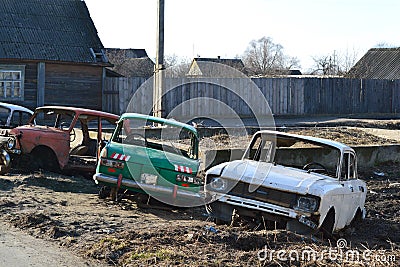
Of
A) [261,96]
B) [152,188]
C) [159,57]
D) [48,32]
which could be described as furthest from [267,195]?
[261,96]

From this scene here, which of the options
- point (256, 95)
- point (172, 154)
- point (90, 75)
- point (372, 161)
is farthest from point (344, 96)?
point (172, 154)

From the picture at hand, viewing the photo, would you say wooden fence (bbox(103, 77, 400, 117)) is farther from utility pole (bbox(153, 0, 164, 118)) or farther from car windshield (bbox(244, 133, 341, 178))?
car windshield (bbox(244, 133, 341, 178))

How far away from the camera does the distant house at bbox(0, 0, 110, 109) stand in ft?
102

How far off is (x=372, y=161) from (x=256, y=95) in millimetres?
20923

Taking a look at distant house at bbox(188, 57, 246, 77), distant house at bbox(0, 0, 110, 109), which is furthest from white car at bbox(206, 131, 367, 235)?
distant house at bbox(188, 57, 246, 77)

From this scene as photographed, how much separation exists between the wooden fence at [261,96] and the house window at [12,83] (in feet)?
14.2

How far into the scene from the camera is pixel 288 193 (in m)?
8.94

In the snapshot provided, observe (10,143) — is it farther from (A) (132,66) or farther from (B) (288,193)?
(A) (132,66)

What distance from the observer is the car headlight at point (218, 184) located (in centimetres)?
947

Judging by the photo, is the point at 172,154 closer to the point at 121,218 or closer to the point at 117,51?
the point at 121,218

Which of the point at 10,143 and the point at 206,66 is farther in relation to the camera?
the point at 206,66

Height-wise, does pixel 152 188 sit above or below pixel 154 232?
above

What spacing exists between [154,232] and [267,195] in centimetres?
181

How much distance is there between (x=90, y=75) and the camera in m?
33.0
